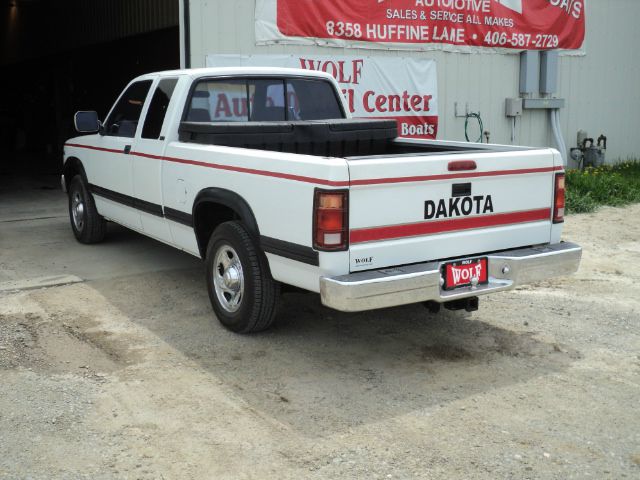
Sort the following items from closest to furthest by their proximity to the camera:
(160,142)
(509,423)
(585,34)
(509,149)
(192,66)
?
(509,423)
(509,149)
(160,142)
(192,66)
(585,34)

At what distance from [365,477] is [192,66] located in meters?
7.47

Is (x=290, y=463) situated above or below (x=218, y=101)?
below

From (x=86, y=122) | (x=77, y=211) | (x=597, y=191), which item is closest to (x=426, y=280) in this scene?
(x=86, y=122)

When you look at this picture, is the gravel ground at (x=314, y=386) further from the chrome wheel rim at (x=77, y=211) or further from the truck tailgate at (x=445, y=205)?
the chrome wheel rim at (x=77, y=211)

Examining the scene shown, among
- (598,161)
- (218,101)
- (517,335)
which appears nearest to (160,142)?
(218,101)

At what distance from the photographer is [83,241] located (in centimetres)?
836

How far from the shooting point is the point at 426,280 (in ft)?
15.0

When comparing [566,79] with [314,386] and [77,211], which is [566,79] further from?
[314,386]

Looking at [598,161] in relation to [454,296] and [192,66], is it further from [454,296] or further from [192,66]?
[454,296]

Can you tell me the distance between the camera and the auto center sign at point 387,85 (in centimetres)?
1119

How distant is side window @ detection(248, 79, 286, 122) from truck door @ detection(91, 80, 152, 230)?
1.04 meters

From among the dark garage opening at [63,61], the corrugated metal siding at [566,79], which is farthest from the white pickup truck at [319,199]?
the dark garage opening at [63,61]

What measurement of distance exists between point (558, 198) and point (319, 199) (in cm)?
188

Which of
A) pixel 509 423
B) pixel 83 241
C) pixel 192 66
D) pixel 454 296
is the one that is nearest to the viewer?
pixel 509 423
